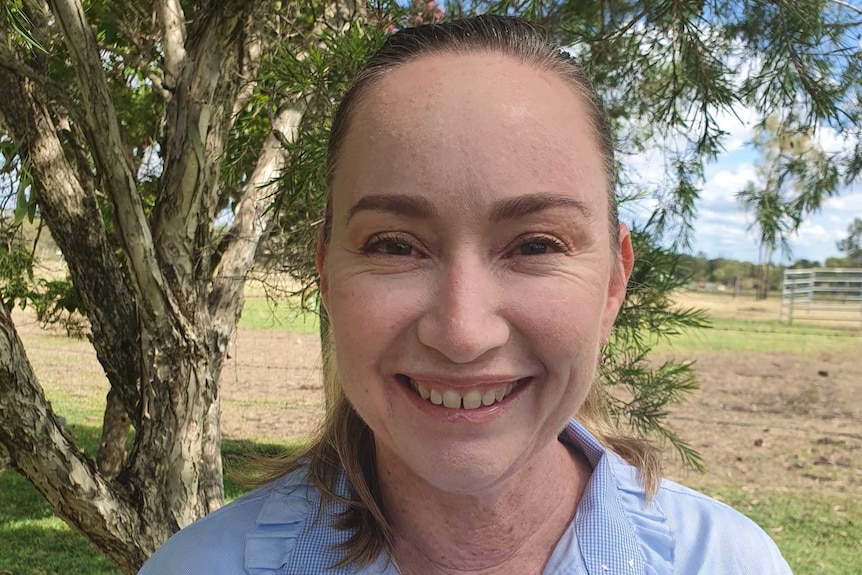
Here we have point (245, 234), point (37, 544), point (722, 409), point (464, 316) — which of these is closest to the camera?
point (464, 316)

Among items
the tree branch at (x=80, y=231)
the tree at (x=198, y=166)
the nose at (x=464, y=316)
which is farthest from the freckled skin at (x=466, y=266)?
the tree branch at (x=80, y=231)

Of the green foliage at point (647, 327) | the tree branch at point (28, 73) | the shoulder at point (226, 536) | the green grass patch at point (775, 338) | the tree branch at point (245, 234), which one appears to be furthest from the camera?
the green grass patch at point (775, 338)

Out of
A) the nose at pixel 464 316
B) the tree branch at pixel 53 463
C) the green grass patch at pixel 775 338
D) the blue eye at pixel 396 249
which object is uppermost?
the blue eye at pixel 396 249

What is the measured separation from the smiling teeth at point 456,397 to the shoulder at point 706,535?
0.38m

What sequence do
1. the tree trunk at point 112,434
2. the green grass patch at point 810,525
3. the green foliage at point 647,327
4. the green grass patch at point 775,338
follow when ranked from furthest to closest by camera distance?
the green grass patch at point 775,338 → the green grass patch at point 810,525 → the tree trunk at point 112,434 → the green foliage at point 647,327

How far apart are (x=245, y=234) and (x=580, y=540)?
1.72 meters

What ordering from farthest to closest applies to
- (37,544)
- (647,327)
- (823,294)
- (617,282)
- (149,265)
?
(823,294) < (37,544) < (647,327) < (149,265) < (617,282)

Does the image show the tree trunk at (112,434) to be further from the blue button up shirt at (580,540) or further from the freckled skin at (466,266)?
the freckled skin at (466,266)

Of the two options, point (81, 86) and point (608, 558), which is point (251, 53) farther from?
point (608, 558)

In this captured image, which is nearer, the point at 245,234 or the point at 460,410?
the point at 460,410

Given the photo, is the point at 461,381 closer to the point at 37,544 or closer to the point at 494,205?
the point at 494,205

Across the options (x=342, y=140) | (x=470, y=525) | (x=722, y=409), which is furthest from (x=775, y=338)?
(x=342, y=140)

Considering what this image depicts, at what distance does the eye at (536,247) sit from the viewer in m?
0.94

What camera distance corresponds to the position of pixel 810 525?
5555 millimetres
